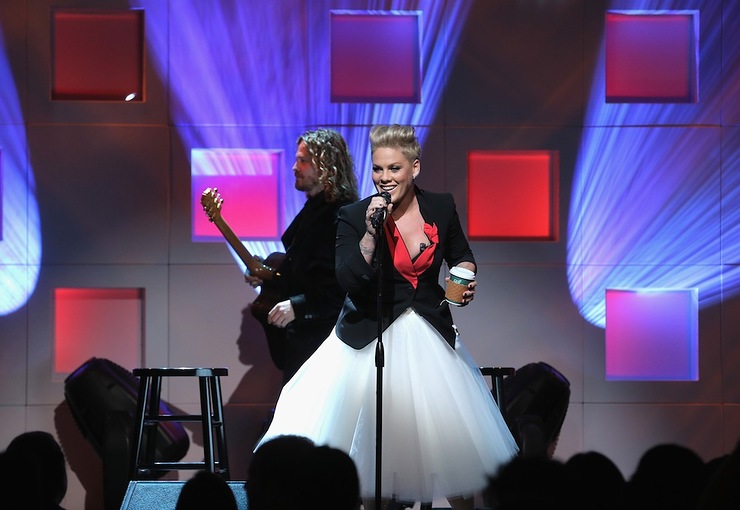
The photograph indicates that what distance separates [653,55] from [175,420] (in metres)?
3.34

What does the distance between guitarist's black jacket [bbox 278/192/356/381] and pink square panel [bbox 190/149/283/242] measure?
0.90 m

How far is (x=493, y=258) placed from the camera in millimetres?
5645

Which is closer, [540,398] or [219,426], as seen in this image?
[219,426]

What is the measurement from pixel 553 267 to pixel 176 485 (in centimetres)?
264

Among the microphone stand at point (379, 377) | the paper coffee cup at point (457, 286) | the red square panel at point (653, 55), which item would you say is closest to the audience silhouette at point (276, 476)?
the microphone stand at point (379, 377)

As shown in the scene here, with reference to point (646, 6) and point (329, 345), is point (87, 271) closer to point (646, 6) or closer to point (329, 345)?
point (329, 345)

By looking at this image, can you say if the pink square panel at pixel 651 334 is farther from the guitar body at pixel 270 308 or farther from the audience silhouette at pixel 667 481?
the audience silhouette at pixel 667 481

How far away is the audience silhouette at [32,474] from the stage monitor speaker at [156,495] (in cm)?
104

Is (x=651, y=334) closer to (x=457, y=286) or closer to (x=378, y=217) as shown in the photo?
(x=457, y=286)

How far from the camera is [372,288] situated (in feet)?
11.7

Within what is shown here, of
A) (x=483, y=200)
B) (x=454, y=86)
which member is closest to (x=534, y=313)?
(x=483, y=200)

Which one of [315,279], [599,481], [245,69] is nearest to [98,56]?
[245,69]

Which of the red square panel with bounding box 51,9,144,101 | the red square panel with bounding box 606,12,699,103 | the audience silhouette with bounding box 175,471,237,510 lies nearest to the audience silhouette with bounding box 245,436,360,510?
the audience silhouette with bounding box 175,471,237,510

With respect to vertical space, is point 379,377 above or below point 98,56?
below
